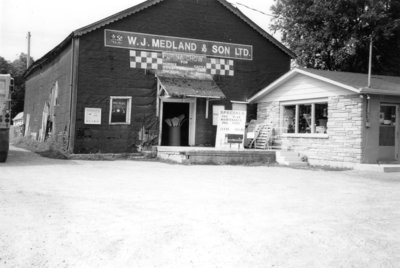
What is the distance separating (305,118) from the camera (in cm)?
1691

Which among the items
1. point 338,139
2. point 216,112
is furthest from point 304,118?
A: point 216,112

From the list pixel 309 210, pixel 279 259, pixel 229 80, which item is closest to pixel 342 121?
pixel 229 80

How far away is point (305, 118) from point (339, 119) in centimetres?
202

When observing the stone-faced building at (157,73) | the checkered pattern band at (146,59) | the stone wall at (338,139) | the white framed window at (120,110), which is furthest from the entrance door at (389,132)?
the white framed window at (120,110)

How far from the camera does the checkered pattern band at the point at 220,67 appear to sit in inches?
754

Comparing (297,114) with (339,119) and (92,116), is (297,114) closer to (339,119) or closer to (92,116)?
(339,119)

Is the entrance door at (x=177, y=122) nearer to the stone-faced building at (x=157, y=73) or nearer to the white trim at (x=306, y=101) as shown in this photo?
the stone-faced building at (x=157, y=73)

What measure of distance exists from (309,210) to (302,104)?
10614 millimetres

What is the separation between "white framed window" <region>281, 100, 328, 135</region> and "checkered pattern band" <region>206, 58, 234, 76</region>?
314 cm

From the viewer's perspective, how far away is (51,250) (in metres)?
4.59

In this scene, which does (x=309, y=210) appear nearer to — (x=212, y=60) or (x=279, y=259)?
(x=279, y=259)

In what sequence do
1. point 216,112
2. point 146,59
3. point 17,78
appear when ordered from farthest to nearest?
1. point 17,78
2. point 216,112
3. point 146,59

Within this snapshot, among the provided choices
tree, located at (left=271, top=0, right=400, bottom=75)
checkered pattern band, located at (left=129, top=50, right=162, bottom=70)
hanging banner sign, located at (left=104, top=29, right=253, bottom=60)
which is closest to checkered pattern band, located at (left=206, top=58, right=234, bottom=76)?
hanging banner sign, located at (left=104, top=29, right=253, bottom=60)

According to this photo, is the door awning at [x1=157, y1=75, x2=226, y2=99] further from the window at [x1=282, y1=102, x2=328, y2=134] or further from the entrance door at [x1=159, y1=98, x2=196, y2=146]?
the window at [x1=282, y1=102, x2=328, y2=134]
